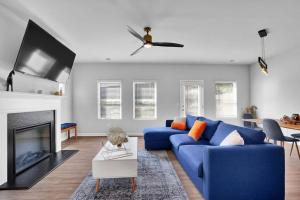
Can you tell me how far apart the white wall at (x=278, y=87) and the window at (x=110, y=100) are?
4.84 m

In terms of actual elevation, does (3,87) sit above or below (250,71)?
below

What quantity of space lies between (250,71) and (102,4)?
19.7ft

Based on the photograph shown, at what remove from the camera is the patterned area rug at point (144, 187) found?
2.28m

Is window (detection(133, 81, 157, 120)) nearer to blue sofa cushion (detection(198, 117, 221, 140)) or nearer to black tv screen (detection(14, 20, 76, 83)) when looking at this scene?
black tv screen (detection(14, 20, 76, 83))

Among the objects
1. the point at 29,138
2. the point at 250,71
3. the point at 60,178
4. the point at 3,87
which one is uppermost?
the point at 250,71

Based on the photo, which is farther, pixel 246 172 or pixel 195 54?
pixel 195 54

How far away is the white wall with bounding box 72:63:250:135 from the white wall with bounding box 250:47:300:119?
51 cm

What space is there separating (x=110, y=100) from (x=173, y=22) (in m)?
3.99

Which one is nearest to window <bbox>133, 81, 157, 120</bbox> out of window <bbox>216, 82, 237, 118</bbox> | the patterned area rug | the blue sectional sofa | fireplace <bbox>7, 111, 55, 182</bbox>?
window <bbox>216, 82, 237, 118</bbox>

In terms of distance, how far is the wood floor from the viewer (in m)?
2.32

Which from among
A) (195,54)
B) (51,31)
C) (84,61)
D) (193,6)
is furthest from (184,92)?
(51,31)

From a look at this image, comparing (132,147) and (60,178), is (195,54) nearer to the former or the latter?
(132,147)

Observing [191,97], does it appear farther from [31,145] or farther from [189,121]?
[31,145]

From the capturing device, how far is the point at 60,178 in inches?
112
